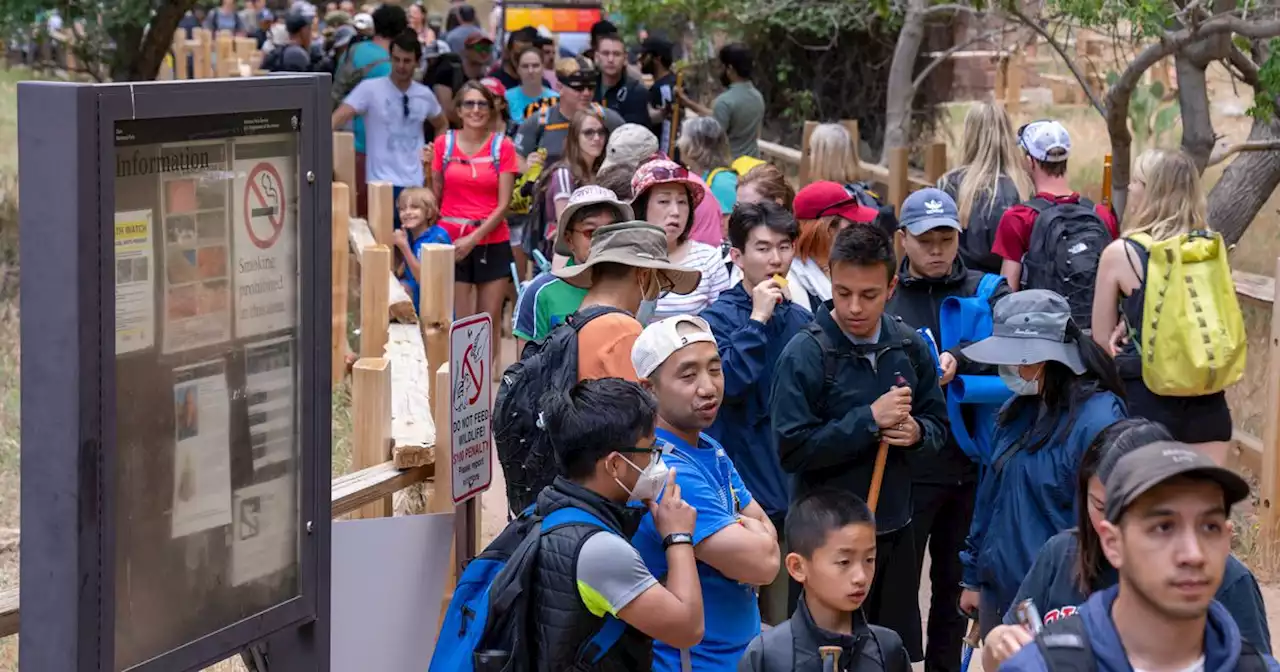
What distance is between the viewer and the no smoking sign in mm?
3328

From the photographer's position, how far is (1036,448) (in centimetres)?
436

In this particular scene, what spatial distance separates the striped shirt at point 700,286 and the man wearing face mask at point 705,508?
1643mm

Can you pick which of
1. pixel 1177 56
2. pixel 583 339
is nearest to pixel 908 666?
pixel 583 339

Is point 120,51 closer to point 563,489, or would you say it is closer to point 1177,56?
point 1177,56

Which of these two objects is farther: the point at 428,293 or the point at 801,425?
the point at 428,293

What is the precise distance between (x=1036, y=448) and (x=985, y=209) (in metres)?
3.34

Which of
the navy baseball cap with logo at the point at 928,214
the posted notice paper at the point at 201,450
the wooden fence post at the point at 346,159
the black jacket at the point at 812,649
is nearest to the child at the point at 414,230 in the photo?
the wooden fence post at the point at 346,159

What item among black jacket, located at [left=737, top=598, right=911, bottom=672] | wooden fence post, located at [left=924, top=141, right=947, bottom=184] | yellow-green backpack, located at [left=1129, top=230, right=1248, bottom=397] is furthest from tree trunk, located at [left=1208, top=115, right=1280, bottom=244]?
black jacket, located at [left=737, top=598, right=911, bottom=672]

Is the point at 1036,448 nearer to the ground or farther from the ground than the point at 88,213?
nearer to the ground

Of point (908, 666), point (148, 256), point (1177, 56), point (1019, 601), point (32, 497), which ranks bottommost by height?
point (908, 666)

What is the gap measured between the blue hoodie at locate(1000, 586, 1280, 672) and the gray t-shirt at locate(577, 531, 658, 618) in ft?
3.26

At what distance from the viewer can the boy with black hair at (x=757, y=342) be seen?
5492mm

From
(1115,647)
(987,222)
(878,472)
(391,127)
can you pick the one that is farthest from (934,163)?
(1115,647)

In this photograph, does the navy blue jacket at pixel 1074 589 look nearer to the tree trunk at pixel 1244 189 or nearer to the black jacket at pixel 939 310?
the black jacket at pixel 939 310
